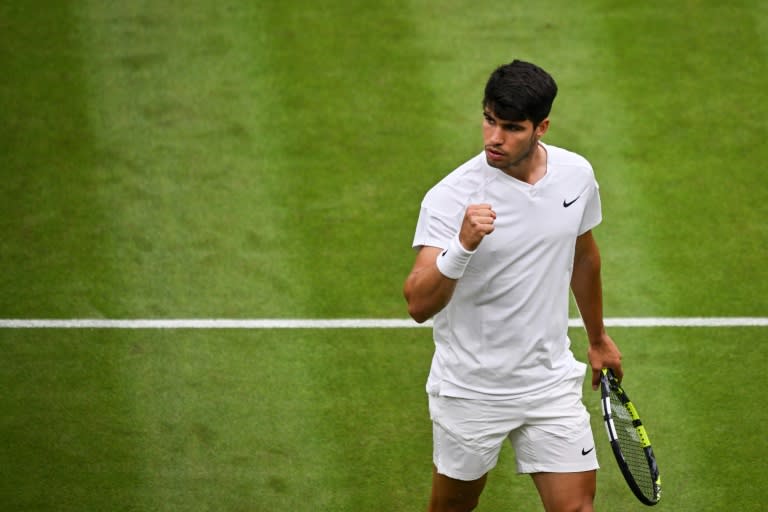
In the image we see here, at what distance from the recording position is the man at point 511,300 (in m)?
5.01

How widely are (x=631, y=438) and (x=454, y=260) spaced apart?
66.8 inches

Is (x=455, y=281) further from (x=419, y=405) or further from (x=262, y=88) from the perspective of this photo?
(x=262, y=88)

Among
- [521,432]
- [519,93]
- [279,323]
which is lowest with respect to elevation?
[279,323]

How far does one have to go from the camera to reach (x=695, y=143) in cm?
923

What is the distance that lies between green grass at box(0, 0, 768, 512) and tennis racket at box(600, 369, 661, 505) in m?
0.80

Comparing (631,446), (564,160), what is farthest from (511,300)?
(631,446)

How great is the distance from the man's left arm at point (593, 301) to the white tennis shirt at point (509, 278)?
22 cm

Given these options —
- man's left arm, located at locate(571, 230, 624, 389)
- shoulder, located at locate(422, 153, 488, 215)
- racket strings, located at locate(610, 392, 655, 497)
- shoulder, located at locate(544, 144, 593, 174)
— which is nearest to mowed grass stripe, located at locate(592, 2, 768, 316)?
racket strings, located at locate(610, 392, 655, 497)

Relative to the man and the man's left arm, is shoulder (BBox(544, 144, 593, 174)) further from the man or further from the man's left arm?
the man's left arm

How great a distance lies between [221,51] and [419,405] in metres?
3.92

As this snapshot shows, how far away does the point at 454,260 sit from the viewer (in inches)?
188

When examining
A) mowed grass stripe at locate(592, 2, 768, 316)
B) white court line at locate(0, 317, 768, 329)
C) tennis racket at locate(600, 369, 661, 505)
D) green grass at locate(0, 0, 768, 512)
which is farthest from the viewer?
mowed grass stripe at locate(592, 2, 768, 316)

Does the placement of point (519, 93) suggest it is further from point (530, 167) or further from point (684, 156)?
point (684, 156)

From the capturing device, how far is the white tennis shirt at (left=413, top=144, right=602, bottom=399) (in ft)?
16.7
